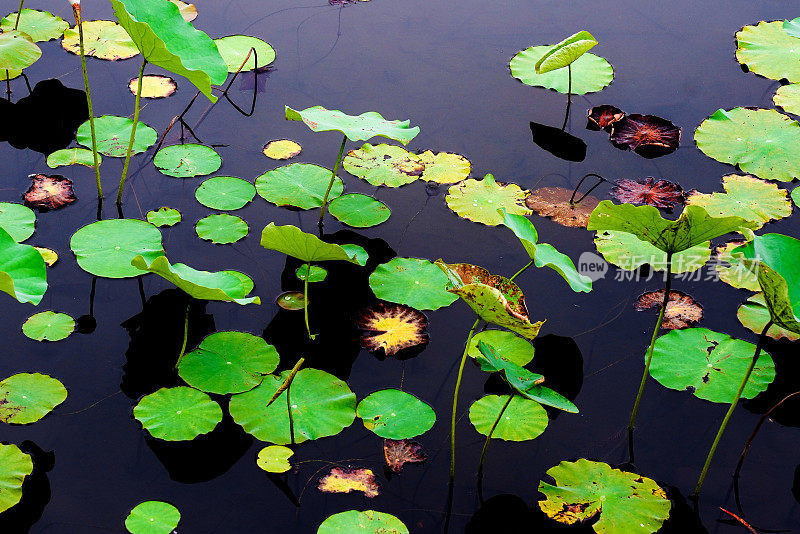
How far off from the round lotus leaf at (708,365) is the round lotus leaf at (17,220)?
2.87m

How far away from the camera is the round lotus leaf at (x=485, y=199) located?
12.6ft

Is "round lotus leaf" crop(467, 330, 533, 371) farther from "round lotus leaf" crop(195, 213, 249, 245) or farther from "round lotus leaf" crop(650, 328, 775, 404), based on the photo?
"round lotus leaf" crop(195, 213, 249, 245)

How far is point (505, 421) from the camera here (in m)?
2.90

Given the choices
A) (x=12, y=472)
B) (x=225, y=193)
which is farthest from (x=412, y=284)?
(x=12, y=472)

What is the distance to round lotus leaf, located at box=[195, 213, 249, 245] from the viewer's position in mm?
3646

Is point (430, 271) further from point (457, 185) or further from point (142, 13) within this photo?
point (142, 13)

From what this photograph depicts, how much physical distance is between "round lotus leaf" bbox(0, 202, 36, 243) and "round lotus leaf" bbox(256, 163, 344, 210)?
3.54ft

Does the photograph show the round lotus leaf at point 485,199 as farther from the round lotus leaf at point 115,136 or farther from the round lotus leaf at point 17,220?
the round lotus leaf at point 17,220

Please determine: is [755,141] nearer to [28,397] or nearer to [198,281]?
[198,281]

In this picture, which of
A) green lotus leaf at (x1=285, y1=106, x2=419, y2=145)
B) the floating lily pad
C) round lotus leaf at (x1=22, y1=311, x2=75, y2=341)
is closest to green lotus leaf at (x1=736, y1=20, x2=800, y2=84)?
green lotus leaf at (x1=285, y1=106, x2=419, y2=145)

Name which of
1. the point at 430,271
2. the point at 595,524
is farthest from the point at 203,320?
→ the point at 595,524

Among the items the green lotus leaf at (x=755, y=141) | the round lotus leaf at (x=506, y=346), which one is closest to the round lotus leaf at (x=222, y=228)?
the round lotus leaf at (x=506, y=346)

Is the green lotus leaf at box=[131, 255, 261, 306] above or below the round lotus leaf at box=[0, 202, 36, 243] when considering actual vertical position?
above

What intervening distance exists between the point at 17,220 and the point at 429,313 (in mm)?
2006
